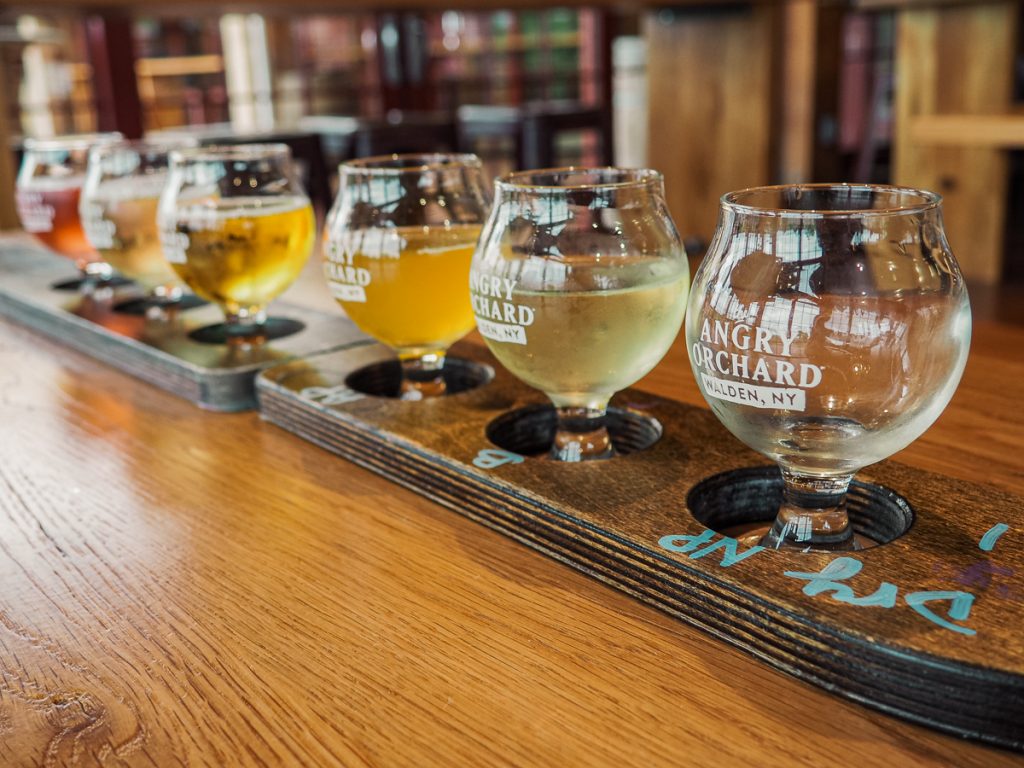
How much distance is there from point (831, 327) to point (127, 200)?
35.2 inches

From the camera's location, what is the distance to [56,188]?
131cm

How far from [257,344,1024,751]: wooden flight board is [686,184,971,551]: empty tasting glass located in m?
0.07

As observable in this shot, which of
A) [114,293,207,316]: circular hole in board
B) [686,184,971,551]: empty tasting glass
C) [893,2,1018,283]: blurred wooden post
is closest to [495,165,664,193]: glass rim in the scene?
[686,184,971,551]: empty tasting glass

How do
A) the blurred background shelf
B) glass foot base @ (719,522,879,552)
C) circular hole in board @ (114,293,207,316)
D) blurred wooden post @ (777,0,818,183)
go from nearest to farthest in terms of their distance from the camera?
1. glass foot base @ (719,522,879,552)
2. circular hole in board @ (114,293,207,316)
3. the blurred background shelf
4. blurred wooden post @ (777,0,818,183)

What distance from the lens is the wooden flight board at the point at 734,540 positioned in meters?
0.46

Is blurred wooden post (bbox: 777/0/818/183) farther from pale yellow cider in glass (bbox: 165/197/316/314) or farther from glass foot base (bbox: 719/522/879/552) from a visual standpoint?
glass foot base (bbox: 719/522/879/552)

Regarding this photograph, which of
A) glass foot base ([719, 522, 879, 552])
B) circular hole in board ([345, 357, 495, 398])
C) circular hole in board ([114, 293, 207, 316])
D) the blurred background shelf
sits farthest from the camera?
the blurred background shelf

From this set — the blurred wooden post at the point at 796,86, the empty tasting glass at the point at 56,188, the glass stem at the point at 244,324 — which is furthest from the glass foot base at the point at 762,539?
the blurred wooden post at the point at 796,86

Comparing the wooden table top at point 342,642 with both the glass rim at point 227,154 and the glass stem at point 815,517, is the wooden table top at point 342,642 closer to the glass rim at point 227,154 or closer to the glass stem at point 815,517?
the glass stem at point 815,517

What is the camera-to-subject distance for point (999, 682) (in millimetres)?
432

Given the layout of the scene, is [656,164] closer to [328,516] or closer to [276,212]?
[276,212]

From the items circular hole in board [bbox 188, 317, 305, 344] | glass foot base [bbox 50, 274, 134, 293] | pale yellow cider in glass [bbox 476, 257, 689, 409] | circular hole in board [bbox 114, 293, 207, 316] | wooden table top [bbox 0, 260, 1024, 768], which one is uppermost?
pale yellow cider in glass [bbox 476, 257, 689, 409]

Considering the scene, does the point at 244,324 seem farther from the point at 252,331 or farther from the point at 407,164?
the point at 407,164

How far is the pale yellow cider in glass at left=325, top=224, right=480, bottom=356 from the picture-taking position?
0.83 meters
